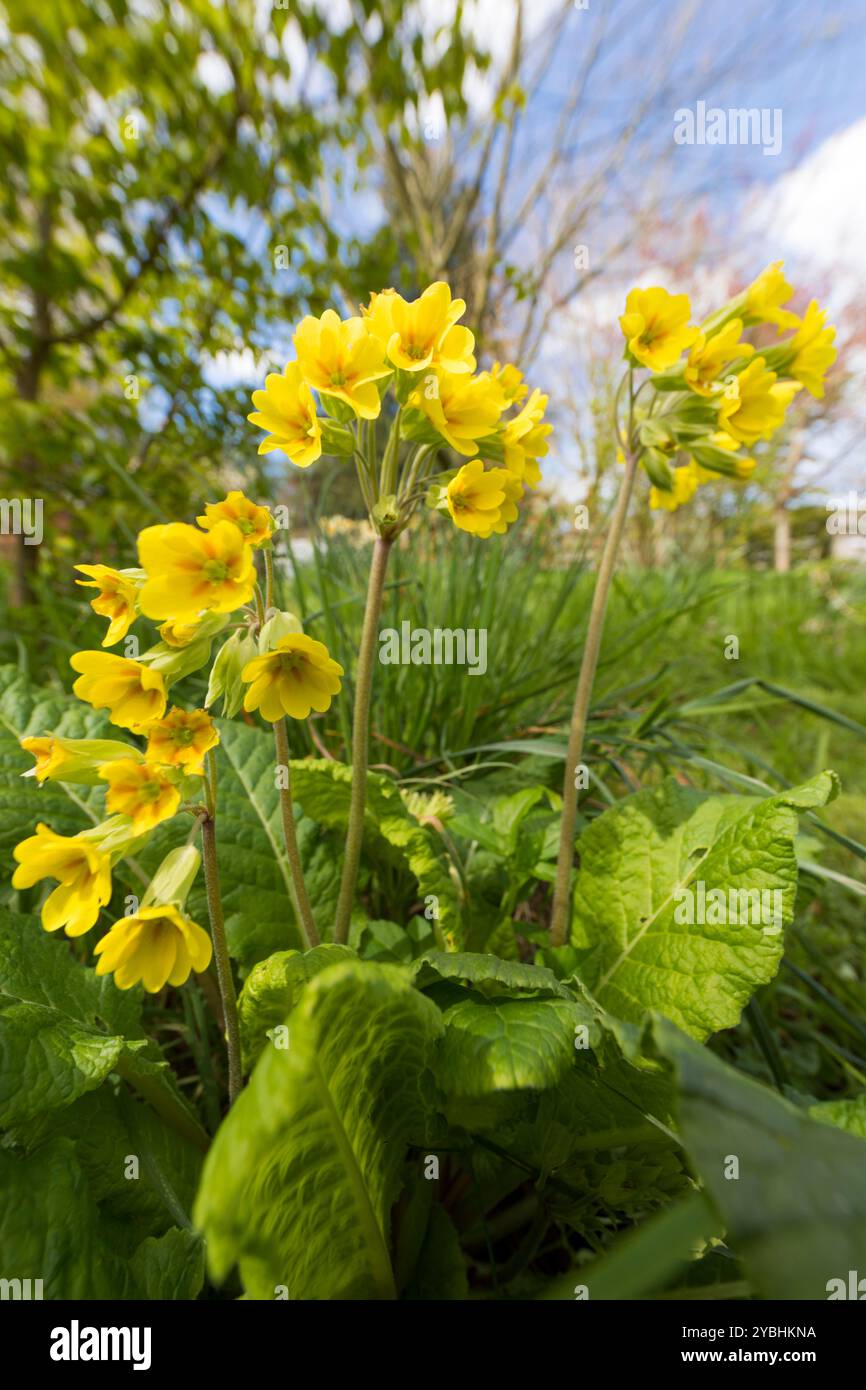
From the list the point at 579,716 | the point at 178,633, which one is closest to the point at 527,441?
the point at 579,716

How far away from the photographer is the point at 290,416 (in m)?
0.63

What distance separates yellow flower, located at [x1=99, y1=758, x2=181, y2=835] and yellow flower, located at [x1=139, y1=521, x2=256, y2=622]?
0.12 meters

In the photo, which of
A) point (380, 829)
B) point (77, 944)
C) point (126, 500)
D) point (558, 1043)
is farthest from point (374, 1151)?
point (126, 500)

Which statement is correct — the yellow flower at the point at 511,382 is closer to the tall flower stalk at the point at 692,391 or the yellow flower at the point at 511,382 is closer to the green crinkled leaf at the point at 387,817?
the tall flower stalk at the point at 692,391

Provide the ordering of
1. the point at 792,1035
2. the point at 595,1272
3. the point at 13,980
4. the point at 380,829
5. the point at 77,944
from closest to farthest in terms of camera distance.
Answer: the point at 595,1272 → the point at 13,980 → the point at 380,829 → the point at 77,944 → the point at 792,1035

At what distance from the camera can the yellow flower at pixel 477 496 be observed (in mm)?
632

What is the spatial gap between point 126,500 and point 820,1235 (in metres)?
2.12

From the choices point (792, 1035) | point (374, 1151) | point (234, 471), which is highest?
point (234, 471)

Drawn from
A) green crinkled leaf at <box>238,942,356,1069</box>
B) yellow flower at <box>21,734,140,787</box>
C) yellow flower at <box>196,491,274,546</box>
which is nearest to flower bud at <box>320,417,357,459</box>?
yellow flower at <box>196,491,274,546</box>

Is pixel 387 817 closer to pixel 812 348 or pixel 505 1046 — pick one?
pixel 505 1046

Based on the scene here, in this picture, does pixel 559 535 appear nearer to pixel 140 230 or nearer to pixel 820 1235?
pixel 140 230

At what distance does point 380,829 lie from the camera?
791 millimetres

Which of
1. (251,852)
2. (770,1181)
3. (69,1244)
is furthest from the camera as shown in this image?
(251,852)

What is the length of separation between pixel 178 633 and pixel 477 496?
0.95 ft
